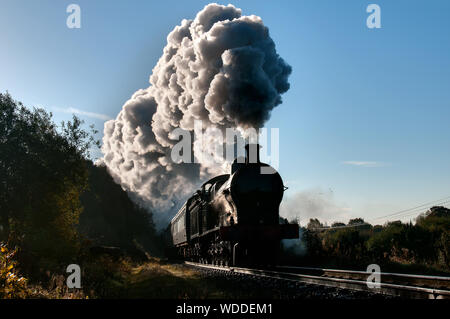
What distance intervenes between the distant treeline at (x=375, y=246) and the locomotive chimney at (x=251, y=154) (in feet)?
15.4

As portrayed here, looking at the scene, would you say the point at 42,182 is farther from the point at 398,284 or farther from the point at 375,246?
the point at 398,284

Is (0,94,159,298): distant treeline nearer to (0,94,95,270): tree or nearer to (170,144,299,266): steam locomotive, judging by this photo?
(0,94,95,270): tree

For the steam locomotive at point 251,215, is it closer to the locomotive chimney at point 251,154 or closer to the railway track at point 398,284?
the locomotive chimney at point 251,154

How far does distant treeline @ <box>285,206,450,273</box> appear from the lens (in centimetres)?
1441

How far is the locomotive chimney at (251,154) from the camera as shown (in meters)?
16.1

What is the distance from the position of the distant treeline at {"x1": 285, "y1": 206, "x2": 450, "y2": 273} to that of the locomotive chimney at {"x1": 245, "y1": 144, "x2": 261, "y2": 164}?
4.70m

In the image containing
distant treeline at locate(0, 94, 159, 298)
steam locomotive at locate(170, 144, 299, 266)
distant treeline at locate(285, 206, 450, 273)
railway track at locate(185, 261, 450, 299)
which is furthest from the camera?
distant treeline at locate(0, 94, 159, 298)

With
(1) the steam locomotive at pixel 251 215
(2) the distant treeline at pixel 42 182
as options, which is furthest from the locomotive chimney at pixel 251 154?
(2) the distant treeline at pixel 42 182

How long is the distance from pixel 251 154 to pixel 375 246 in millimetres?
6640

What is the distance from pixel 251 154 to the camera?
1620 cm

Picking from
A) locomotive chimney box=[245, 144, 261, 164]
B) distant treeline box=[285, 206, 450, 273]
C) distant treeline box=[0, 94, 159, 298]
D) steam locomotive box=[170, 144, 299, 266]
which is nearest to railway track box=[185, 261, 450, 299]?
steam locomotive box=[170, 144, 299, 266]

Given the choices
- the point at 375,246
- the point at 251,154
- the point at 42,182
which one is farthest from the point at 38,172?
the point at 375,246
